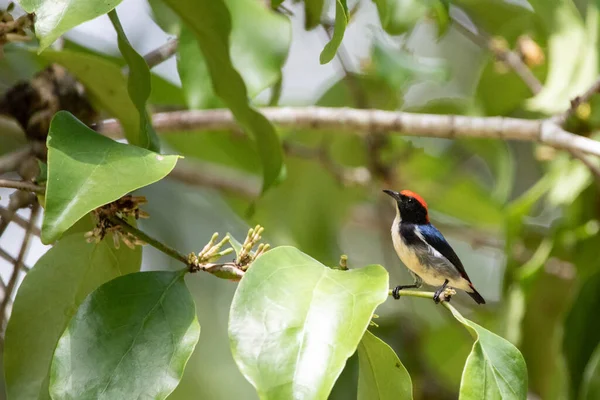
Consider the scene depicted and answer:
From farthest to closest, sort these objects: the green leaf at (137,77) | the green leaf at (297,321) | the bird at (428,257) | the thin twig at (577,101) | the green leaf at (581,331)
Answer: the green leaf at (581,331), the thin twig at (577,101), the bird at (428,257), the green leaf at (137,77), the green leaf at (297,321)

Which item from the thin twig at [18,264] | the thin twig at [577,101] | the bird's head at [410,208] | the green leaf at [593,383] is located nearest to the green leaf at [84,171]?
the thin twig at [18,264]

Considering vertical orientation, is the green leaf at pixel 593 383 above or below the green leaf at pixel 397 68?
below

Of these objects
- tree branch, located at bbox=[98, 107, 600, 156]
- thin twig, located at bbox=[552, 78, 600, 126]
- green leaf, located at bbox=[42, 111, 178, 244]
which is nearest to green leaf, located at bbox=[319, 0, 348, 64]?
green leaf, located at bbox=[42, 111, 178, 244]

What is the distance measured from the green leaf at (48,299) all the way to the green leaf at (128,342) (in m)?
0.13

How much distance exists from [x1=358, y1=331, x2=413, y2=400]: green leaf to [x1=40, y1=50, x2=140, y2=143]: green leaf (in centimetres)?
46

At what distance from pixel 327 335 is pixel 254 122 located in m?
0.46

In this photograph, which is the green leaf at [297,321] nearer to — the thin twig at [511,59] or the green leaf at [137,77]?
the green leaf at [137,77]

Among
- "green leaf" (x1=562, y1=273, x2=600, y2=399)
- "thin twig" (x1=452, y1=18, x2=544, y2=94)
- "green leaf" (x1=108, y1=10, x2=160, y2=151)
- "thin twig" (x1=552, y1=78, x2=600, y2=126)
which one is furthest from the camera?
"thin twig" (x1=452, y1=18, x2=544, y2=94)

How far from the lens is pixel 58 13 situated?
0.73 m

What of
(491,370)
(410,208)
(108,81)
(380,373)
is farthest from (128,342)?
(410,208)

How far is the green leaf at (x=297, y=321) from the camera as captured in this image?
0.66 meters

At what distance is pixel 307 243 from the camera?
1.85 meters

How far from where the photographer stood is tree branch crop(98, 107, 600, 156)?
1243 mm

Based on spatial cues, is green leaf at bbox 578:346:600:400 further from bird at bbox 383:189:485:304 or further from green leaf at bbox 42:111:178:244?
green leaf at bbox 42:111:178:244
